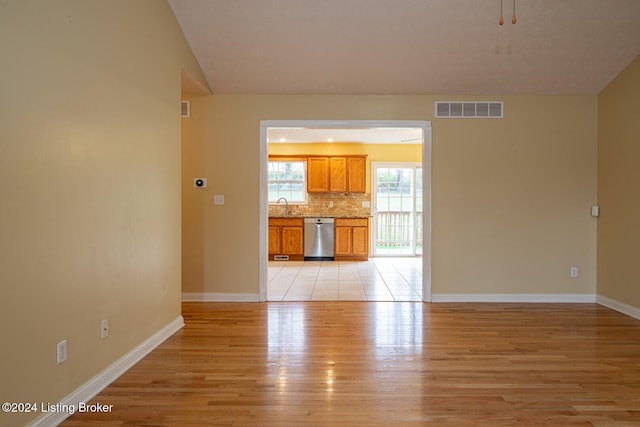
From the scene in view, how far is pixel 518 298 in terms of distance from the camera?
4.53 meters

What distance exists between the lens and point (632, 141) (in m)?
3.93

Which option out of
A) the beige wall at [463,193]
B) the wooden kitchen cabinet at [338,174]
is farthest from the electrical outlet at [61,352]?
the wooden kitchen cabinet at [338,174]

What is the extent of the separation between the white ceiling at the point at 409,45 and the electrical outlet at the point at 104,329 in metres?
2.59

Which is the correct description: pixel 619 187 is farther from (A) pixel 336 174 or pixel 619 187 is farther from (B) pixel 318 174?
(B) pixel 318 174

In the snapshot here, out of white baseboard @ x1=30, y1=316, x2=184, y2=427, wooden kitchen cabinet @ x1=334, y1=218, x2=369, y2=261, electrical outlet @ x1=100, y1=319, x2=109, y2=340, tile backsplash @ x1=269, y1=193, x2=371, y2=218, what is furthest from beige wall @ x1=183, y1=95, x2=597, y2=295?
tile backsplash @ x1=269, y1=193, x2=371, y2=218

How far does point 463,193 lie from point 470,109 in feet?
3.18

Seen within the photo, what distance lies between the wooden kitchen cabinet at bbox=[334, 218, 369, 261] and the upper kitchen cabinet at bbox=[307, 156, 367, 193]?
0.71 m

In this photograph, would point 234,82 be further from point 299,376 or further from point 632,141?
point 632,141

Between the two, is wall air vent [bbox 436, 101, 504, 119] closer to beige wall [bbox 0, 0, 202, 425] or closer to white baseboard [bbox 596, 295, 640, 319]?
white baseboard [bbox 596, 295, 640, 319]

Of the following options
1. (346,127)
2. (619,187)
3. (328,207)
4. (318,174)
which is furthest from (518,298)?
(318,174)

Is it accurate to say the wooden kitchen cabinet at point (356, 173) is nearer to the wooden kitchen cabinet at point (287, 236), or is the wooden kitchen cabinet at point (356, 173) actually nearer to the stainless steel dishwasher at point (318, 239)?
the stainless steel dishwasher at point (318, 239)

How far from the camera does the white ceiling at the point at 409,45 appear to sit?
3.35 m

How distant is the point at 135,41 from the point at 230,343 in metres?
2.40

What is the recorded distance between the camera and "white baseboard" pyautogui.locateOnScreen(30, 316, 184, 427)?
1962 mm
